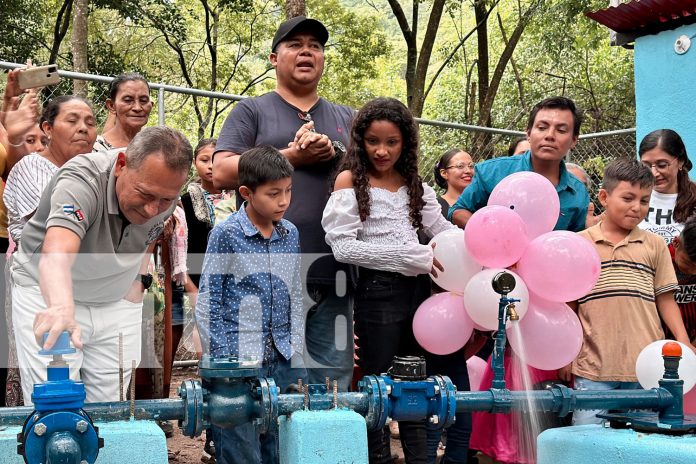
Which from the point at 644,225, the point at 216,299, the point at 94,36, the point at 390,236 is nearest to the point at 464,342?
the point at 390,236

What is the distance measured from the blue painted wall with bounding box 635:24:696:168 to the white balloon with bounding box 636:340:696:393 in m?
3.78

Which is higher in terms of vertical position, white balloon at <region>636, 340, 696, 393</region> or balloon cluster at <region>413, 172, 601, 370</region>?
balloon cluster at <region>413, 172, 601, 370</region>

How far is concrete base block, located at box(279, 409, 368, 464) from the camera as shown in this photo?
240 cm

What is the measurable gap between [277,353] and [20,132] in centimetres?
189

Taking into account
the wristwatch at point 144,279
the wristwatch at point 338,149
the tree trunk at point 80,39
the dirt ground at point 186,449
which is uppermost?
the tree trunk at point 80,39

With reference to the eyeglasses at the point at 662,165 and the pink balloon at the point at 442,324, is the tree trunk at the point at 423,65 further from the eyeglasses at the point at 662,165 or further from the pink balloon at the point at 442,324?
the pink balloon at the point at 442,324

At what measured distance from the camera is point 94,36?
17.5 metres

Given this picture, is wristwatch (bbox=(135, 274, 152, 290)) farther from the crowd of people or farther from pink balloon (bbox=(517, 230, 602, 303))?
pink balloon (bbox=(517, 230, 602, 303))

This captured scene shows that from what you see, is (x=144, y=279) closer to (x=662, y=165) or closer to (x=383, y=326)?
(x=383, y=326)

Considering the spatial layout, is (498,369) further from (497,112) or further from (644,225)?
(497,112)

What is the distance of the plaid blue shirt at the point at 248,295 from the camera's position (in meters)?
3.52

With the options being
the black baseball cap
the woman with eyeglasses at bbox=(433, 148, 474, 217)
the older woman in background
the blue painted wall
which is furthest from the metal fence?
the black baseball cap

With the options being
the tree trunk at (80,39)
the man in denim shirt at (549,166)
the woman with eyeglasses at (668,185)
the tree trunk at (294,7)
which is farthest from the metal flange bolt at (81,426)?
the tree trunk at (80,39)

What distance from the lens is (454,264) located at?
150 inches
